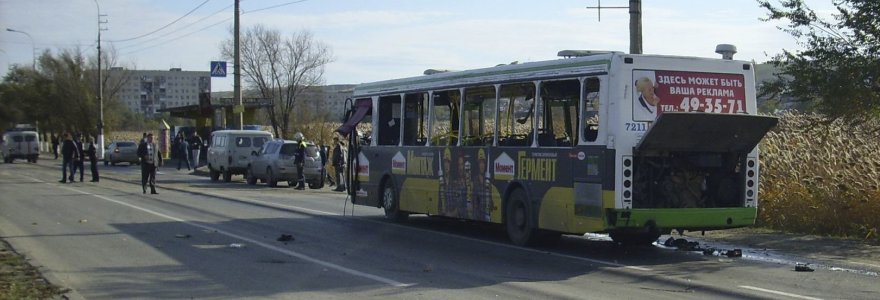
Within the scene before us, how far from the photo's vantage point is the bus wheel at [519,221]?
1455cm

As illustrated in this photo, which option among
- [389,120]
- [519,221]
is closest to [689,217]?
[519,221]

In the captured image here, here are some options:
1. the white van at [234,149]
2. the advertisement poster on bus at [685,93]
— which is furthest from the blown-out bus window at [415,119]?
the white van at [234,149]

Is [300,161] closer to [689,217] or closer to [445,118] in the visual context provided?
[445,118]

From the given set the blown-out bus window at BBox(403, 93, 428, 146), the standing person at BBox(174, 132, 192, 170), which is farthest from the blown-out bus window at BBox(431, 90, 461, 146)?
the standing person at BBox(174, 132, 192, 170)

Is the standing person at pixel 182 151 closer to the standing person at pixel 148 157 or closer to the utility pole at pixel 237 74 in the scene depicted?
the utility pole at pixel 237 74

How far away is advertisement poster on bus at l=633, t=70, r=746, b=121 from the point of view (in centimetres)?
1298

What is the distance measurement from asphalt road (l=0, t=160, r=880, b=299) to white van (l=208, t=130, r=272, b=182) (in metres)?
14.8

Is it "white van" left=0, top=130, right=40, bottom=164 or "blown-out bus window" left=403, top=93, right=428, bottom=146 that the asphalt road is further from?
"white van" left=0, top=130, right=40, bottom=164

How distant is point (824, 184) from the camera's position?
58.9 feet

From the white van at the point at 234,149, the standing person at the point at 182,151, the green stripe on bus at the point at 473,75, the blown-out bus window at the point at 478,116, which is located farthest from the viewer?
the standing person at the point at 182,151

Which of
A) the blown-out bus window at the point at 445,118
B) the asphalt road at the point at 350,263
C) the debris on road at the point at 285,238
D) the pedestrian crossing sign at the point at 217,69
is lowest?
the asphalt road at the point at 350,263

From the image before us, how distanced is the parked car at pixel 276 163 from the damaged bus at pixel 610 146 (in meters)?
17.0

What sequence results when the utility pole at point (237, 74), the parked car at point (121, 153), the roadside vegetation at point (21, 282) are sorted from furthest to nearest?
the parked car at point (121, 153)
the utility pole at point (237, 74)
the roadside vegetation at point (21, 282)

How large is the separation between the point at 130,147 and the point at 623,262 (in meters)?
45.7
